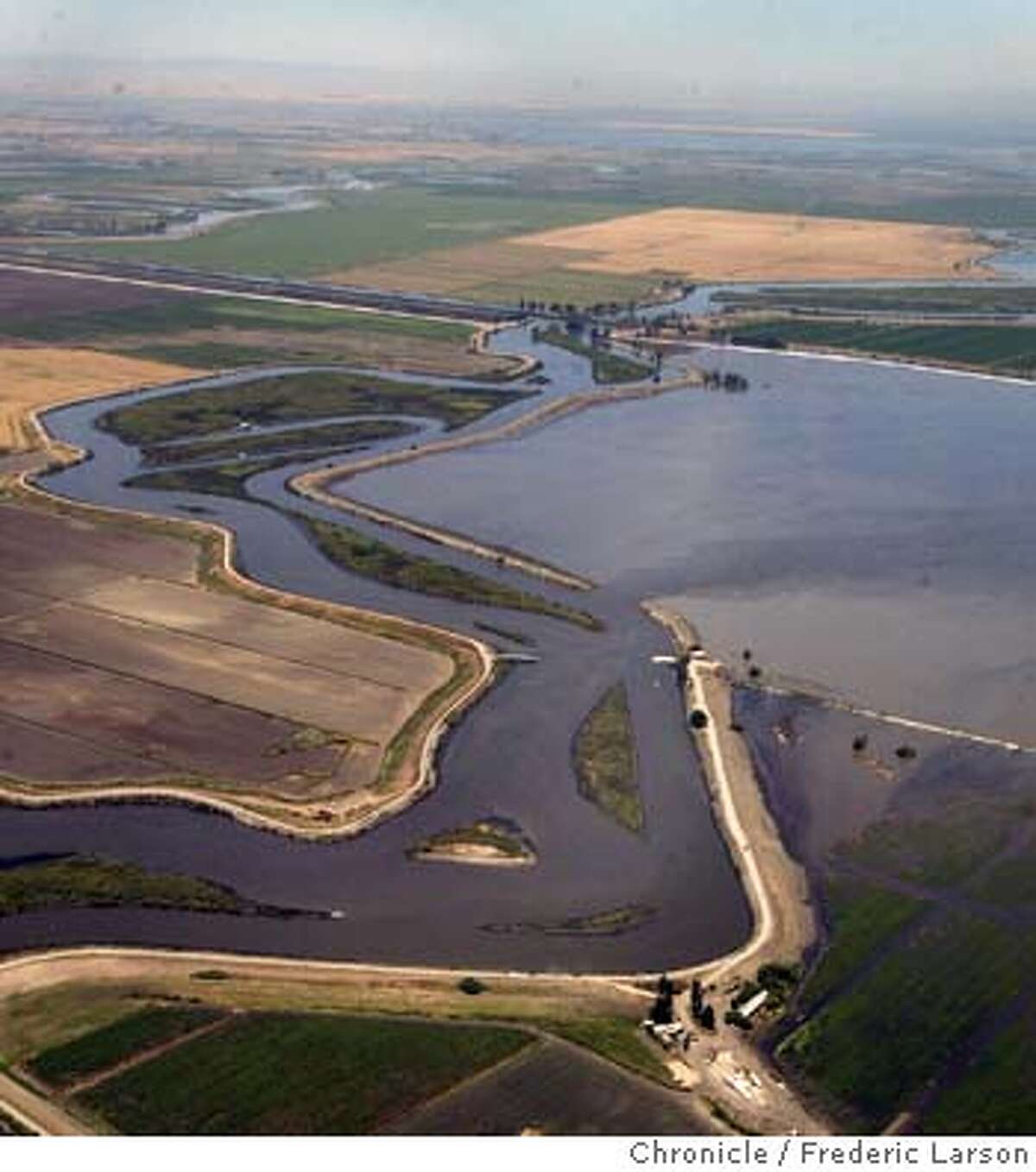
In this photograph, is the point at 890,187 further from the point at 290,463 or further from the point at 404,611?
the point at 404,611

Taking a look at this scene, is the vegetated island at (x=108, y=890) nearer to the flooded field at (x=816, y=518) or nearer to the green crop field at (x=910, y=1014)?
the green crop field at (x=910, y=1014)

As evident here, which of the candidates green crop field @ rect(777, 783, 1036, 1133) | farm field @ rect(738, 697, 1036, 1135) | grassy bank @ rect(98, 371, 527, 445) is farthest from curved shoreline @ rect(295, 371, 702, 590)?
green crop field @ rect(777, 783, 1036, 1133)

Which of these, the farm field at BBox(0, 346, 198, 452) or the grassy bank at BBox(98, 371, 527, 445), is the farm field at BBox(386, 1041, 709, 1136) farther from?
the farm field at BBox(0, 346, 198, 452)

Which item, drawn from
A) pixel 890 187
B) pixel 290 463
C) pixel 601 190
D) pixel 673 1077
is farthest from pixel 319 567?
pixel 890 187

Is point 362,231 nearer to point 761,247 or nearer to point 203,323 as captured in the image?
point 761,247

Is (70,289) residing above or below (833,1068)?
above

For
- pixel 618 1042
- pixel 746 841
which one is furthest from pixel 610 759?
pixel 618 1042

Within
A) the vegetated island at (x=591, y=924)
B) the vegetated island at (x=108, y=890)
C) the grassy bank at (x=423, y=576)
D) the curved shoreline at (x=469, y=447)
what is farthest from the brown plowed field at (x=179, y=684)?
the curved shoreline at (x=469, y=447)
